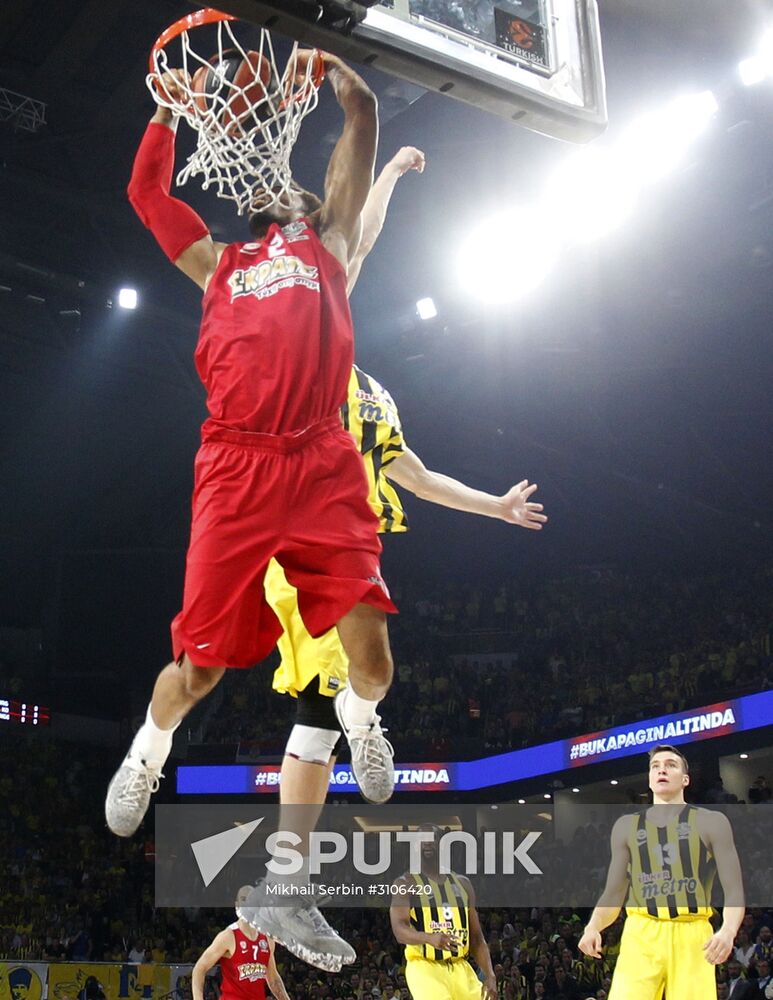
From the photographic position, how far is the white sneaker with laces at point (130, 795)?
3.73m

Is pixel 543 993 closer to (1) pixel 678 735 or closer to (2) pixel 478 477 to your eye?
(1) pixel 678 735

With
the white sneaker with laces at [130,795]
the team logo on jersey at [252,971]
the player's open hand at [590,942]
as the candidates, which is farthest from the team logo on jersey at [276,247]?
the team logo on jersey at [252,971]

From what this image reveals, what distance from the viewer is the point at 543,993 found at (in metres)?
14.0

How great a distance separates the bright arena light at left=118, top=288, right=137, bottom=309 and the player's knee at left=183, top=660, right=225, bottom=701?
1180 centimetres

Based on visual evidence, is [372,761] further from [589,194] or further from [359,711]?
[589,194]

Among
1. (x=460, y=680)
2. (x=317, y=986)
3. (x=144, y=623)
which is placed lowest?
(x=317, y=986)

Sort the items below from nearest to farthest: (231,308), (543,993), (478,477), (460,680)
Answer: (231,308) → (543,993) → (460,680) → (478,477)

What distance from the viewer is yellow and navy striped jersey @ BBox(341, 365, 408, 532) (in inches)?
184

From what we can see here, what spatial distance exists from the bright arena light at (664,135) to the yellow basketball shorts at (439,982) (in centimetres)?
811

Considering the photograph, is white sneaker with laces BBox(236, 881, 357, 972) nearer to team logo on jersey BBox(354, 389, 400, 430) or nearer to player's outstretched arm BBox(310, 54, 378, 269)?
team logo on jersey BBox(354, 389, 400, 430)

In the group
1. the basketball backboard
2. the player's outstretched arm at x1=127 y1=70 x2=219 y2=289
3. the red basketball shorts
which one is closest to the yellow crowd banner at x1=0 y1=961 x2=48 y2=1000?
the red basketball shorts

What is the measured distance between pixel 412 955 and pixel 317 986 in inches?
314

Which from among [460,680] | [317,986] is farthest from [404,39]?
[460,680]

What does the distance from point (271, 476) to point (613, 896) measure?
4.31 m
